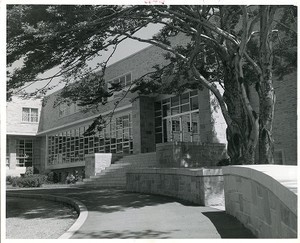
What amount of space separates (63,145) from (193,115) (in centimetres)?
1326

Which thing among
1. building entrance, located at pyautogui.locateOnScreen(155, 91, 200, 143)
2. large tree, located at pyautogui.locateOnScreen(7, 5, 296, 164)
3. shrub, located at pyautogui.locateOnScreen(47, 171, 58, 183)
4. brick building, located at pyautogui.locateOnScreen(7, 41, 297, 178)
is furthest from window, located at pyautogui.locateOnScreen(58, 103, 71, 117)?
large tree, located at pyautogui.locateOnScreen(7, 5, 296, 164)

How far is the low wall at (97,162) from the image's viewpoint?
61.4 ft

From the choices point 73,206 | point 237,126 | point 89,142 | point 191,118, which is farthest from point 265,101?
point 89,142

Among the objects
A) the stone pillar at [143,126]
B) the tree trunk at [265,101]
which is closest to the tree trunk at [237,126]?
the tree trunk at [265,101]

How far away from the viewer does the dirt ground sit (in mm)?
6902

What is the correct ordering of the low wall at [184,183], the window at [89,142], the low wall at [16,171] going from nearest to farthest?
the low wall at [184,183] < the window at [89,142] < the low wall at [16,171]

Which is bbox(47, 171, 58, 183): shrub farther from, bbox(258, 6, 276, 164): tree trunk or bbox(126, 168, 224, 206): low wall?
bbox(258, 6, 276, 164): tree trunk

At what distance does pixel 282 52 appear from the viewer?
11727 millimetres

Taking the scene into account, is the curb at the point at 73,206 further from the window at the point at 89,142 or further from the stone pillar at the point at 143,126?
the window at the point at 89,142

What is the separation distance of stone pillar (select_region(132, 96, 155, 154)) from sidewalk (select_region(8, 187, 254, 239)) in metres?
10.7

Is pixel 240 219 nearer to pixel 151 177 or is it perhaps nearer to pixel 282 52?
pixel 151 177

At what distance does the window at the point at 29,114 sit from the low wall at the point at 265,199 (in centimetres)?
2401

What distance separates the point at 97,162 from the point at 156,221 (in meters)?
11.8
